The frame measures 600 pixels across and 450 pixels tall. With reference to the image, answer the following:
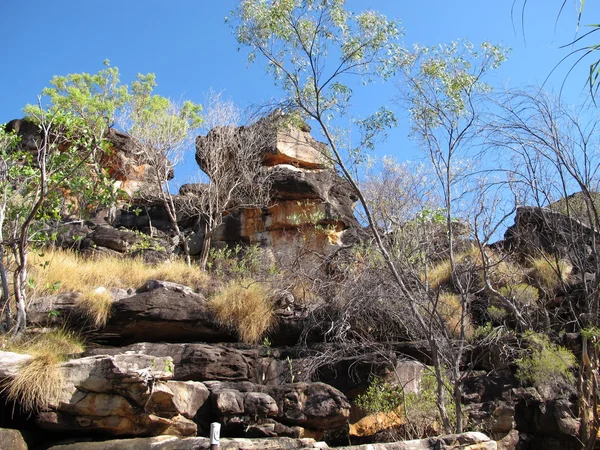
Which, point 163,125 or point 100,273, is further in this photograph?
point 163,125

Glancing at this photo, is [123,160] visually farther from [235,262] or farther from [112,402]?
[112,402]

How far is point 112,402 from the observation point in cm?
754

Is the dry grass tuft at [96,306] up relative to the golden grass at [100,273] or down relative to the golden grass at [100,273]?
down

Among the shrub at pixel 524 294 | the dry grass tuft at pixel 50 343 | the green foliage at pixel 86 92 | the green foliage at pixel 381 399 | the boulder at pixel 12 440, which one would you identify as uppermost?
the green foliage at pixel 86 92

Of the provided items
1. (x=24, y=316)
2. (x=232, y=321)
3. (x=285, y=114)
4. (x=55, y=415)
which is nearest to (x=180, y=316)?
(x=232, y=321)

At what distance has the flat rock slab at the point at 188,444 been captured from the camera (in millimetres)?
6879

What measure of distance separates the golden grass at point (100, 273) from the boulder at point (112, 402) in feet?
12.0

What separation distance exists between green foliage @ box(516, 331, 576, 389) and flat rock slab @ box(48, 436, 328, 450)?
4484 mm

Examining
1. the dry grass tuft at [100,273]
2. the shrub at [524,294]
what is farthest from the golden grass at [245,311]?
the shrub at [524,294]

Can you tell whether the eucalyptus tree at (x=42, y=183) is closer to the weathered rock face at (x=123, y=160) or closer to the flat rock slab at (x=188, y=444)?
the flat rock slab at (x=188, y=444)

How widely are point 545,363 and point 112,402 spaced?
265 inches

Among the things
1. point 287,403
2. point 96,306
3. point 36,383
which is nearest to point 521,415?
point 287,403

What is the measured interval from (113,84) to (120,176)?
601 cm

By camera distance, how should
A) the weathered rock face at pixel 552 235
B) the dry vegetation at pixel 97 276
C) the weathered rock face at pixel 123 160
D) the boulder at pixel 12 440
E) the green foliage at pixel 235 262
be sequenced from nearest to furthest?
the boulder at pixel 12 440
the dry vegetation at pixel 97 276
the weathered rock face at pixel 552 235
the green foliage at pixel 235 262
the weathered rock face at pixel 123 160
